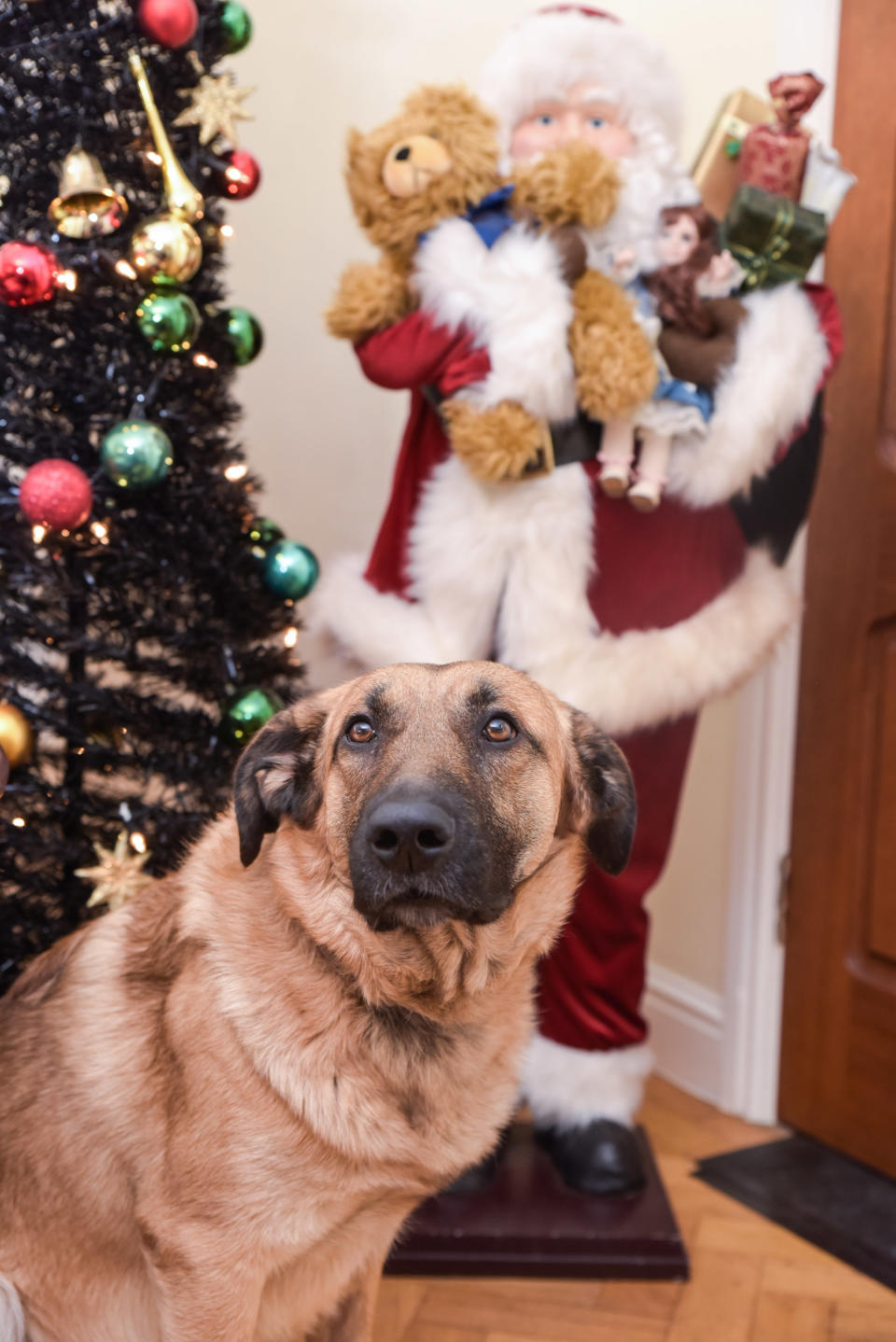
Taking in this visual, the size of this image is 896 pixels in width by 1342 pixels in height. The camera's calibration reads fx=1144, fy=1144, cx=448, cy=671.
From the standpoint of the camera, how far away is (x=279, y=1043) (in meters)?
1.38

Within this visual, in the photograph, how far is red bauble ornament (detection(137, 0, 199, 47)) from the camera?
177 centimetres

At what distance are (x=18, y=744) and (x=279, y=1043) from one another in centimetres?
73

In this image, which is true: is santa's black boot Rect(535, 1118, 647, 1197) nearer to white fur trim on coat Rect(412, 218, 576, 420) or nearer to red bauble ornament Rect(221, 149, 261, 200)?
white fur trim on coat Rect(412, 218, 576, 420)

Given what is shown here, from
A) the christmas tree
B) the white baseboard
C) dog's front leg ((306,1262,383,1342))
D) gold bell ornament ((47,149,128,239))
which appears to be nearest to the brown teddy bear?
the christmas tree

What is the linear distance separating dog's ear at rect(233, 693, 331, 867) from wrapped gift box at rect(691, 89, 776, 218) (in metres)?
1.43

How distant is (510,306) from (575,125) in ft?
1.71

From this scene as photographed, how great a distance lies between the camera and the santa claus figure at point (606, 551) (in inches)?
81.4

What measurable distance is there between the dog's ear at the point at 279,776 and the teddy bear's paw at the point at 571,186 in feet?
3.66

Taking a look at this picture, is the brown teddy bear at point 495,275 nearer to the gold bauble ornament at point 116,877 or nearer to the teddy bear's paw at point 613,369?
the teddy bear's paw at point 613,369

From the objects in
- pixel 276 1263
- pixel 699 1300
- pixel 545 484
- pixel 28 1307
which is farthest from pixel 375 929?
pixel 699 1300

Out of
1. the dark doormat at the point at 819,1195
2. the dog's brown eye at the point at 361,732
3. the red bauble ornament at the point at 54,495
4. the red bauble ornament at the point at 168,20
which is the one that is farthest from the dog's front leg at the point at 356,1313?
the red bauble ornament at the point at 168,20

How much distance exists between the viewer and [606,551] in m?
2.18

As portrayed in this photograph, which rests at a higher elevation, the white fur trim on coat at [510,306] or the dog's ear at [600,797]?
the white fur trim on coat at [510,306]

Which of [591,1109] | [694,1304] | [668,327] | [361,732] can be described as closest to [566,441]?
[668,327]
